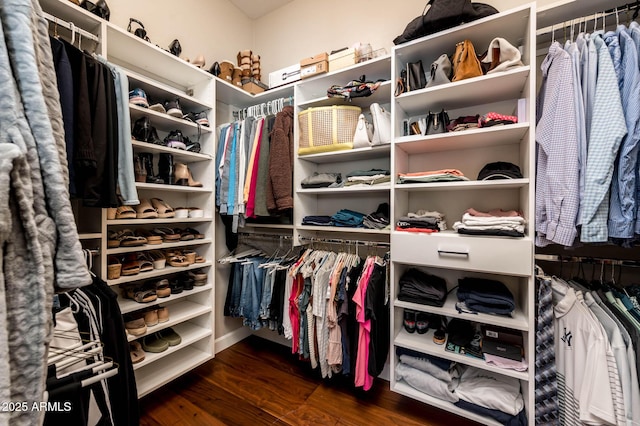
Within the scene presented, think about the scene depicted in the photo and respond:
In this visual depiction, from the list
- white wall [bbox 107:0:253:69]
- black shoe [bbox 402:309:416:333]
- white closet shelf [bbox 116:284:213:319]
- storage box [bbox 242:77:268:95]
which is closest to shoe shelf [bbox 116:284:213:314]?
white closet shelf [bbox 116:284:213:319]

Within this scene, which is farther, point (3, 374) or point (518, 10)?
point (518, 10)

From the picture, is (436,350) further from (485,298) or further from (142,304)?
(142,304)

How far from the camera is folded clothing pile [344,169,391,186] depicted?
1.69 meters

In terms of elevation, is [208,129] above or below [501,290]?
above

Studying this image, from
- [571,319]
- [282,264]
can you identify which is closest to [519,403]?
[571,319]

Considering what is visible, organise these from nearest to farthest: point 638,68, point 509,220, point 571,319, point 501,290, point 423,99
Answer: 1. point 638,68
2. point 571,319
3. point 509,220
4. point 501,290
5. point 423,99

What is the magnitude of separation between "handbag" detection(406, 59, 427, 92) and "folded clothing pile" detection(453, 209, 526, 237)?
800mm

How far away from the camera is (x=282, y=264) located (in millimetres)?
1967

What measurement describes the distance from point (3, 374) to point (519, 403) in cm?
186

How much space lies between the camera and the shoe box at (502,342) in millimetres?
1347

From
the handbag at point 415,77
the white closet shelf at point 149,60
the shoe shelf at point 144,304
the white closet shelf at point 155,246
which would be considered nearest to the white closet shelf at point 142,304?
the shoe shelf at point 144,304

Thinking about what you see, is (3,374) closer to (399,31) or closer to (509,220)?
(509,220)

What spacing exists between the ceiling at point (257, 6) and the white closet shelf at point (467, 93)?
1774mm

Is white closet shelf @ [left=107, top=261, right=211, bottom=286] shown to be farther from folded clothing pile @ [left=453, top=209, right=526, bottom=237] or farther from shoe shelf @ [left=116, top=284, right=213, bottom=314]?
folded clothing pile @ [left=453, top=209, right=526, bottom=237]
